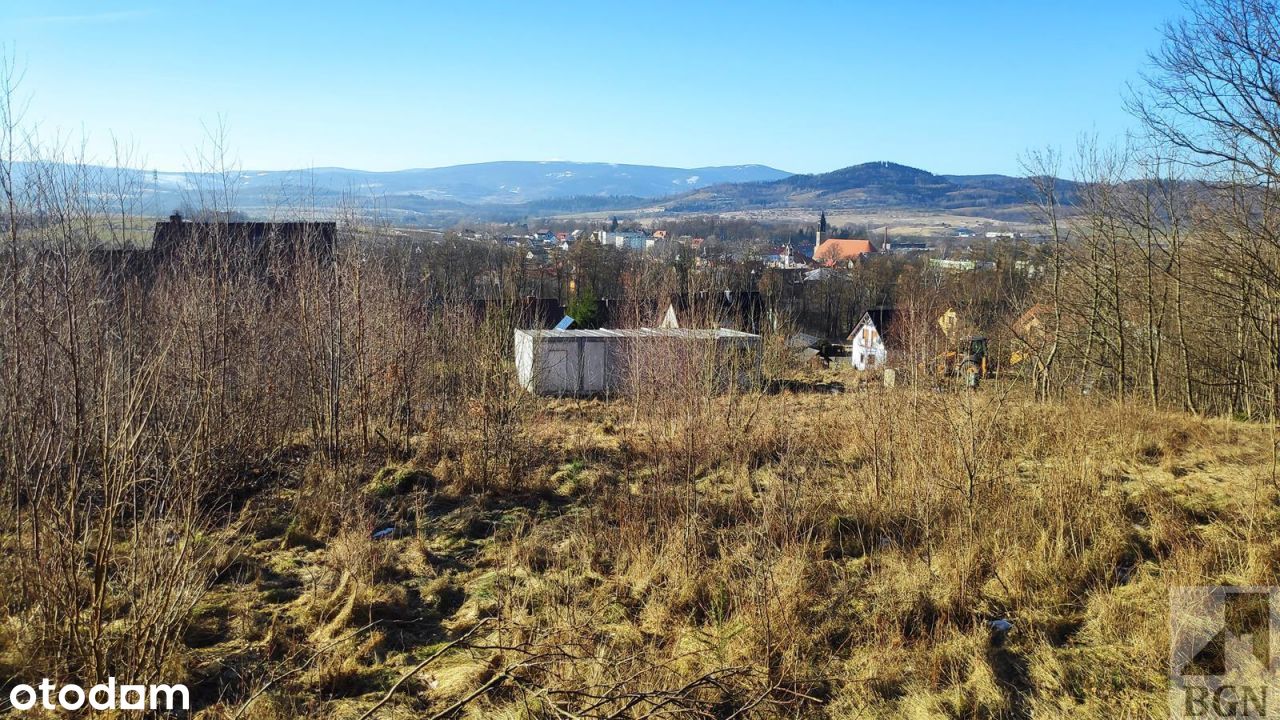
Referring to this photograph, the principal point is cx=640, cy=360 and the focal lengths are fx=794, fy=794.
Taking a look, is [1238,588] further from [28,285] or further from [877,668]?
[28,285]

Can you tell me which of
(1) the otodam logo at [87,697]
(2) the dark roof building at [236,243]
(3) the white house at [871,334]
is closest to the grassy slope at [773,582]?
(1) the otodam logo at [87,697]

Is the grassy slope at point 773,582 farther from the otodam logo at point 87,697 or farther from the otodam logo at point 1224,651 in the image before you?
the otodam logo at point 87,697

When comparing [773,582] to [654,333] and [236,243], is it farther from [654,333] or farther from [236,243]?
[236,243]

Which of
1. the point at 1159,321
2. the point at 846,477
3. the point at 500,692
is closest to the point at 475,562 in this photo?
the point at 500,692

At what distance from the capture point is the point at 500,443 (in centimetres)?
841

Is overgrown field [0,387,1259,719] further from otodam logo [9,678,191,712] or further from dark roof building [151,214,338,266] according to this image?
dark roof building [151,214,338,266]

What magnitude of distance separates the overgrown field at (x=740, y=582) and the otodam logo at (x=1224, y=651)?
10 centimetres

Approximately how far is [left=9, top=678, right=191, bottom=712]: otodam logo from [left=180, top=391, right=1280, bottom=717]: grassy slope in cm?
38

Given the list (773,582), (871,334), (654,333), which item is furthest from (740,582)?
(871,334)

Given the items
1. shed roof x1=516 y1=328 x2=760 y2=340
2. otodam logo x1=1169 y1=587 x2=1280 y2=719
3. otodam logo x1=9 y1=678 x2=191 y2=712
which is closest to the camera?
otodam logo x1=9 y1=678 x2=191 y2=712

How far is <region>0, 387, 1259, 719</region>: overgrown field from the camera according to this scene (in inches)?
149

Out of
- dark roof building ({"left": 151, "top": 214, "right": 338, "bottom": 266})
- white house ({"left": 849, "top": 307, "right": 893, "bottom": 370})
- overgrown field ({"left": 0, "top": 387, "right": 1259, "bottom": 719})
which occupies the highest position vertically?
dark roof building ({"left": 151, "top": 214, "right": 338, "bottom": 266})

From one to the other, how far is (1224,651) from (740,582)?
241 centimetres

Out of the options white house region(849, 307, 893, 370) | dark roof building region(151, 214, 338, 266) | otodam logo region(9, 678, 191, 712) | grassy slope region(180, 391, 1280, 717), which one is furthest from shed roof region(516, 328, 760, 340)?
white house region(849, 307, 893, 370)
